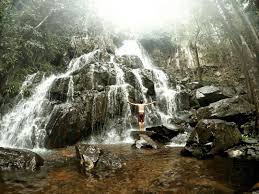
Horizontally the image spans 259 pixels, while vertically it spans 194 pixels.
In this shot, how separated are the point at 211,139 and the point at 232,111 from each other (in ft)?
14.2

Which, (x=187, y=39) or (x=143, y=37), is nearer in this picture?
(x=187, y=39)

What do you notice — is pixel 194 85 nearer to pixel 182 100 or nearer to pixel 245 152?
pixel 182 100

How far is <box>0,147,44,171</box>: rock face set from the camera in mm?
8812

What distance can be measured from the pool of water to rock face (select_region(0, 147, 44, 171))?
33 centimetres

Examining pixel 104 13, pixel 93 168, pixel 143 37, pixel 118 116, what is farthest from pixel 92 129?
pixel 104 13

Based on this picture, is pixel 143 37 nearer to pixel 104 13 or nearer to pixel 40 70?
pixel 104 13

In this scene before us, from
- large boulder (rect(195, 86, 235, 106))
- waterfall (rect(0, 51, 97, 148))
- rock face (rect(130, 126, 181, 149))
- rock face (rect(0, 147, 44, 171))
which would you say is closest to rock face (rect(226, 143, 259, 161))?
rock face (rect(130, 126, 181, 149))

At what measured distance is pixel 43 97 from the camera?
17.8 metres

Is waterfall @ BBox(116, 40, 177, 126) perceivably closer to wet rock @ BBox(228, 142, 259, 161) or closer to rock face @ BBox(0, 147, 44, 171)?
wet rock @ BBox(228, 142, 259, 161)

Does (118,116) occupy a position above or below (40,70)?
below

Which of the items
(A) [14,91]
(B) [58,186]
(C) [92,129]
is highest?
(A) [14,91]

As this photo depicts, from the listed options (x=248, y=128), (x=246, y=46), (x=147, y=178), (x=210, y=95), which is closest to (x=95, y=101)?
(x=210, y=95)

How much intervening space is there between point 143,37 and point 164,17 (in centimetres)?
289

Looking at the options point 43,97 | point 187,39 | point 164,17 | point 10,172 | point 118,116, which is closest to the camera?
point 10,172
